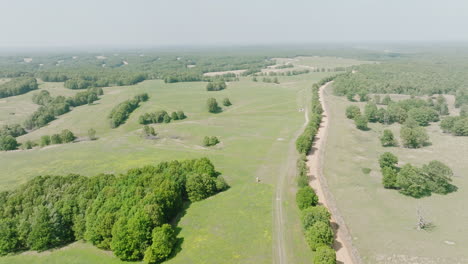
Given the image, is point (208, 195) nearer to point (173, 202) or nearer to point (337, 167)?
point (173, 202)

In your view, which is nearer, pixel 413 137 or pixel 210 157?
pixel 413 137

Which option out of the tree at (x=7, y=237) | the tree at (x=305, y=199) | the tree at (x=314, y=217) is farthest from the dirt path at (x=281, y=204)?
the tree at (x=7, y=237)

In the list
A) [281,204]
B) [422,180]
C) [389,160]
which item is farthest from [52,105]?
[422,180]

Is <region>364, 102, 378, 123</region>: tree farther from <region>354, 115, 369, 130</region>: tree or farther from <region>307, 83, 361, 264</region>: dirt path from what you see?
<region>307, 83, 361, 264</region>: dirt path

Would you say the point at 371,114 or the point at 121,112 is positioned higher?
the point at 371,114

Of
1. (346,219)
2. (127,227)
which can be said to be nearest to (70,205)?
(127,227)

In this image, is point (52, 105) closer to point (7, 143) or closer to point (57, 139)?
point (7, 143)
